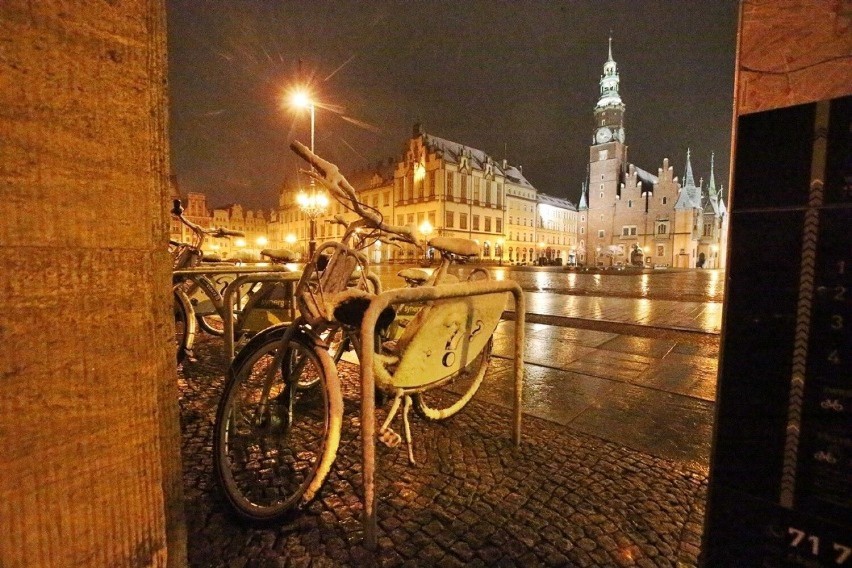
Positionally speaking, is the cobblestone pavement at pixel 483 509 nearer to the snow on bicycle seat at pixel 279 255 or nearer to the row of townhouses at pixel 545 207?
the snow on bicycle seat at pixel 279 255

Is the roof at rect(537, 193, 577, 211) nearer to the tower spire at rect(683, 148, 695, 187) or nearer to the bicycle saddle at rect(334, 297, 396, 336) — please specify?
the tower spire at rect(683, 148, 695, 187)

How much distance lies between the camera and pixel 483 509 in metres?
1.94

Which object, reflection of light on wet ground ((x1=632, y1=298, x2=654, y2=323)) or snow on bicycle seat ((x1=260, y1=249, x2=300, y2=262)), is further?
reflection of light on wet ground ((x1=632, y1=298, x2=654, y2=323))

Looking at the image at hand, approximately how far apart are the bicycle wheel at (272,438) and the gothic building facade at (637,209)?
67555 millimetres

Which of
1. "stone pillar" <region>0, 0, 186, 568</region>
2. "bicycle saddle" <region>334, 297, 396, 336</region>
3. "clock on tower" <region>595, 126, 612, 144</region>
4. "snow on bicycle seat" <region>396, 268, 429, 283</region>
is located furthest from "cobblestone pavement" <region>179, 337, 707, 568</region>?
"clock on tower" <region>595, 126, 612, 144</region>

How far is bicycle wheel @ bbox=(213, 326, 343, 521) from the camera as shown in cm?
183

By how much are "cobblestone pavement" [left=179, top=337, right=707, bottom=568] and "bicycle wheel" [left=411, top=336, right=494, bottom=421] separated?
0.68 feet

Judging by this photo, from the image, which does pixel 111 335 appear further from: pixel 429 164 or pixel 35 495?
pixel 429 164

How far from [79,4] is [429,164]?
6022 cm

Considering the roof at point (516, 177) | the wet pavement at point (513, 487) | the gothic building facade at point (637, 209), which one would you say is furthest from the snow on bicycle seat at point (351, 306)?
the roof at point (516, 177)

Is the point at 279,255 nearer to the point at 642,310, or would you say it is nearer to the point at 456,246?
the point at 456,246

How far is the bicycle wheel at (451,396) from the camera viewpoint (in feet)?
8.31

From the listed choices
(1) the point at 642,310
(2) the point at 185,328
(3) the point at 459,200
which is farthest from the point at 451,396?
(3) the point at 459,200

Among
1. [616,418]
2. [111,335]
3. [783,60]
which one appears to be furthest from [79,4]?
[616,418]
